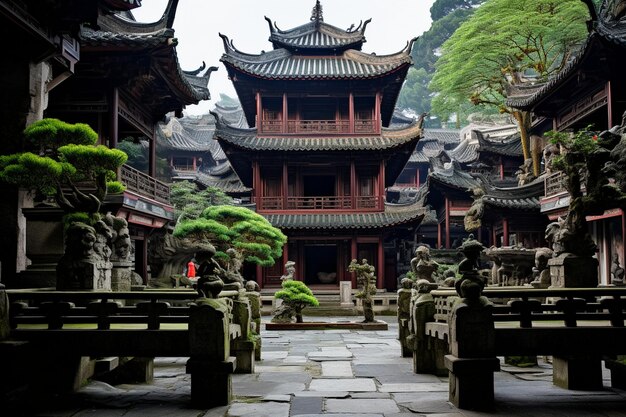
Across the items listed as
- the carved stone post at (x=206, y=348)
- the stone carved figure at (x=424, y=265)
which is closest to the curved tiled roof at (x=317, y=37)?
the stone carved figure at (x=424, y=265)

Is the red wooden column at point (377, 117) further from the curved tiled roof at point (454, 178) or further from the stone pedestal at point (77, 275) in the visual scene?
the stone pedestal at point (77, 275)

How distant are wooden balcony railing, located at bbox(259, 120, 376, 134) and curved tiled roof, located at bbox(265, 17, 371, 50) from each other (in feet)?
14.5

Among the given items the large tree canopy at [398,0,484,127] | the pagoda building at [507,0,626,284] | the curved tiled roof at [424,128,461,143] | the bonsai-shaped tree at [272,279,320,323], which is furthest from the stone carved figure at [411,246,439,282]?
the large tree canopy at [398,0,484,127]

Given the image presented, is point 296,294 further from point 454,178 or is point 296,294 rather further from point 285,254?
point 454,178

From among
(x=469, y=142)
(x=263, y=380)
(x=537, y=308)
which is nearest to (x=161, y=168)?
(x=469, y=142)

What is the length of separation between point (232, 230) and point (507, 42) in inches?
665

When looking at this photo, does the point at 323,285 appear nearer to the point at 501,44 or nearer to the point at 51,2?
the point at 501,44

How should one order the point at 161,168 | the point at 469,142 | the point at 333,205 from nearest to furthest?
the point at 333,205 → the point at 161,168 → the point at 469,142

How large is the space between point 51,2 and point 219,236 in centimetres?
674

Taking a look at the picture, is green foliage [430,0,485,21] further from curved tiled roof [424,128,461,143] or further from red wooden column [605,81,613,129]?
red wooden column [605,81,613,129]

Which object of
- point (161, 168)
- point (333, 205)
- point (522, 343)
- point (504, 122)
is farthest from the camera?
point (504, 122)

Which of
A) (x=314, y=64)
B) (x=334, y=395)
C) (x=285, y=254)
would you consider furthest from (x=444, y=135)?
(x=334, y=395)

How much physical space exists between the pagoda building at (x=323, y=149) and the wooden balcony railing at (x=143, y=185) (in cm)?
688

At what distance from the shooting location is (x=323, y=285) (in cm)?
2561
